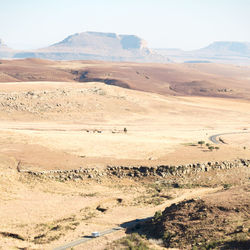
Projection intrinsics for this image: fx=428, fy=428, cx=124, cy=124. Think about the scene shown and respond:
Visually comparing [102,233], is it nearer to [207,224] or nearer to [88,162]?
[207,224]

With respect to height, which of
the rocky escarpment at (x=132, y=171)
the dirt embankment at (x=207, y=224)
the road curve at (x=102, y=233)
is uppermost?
the dirt embankment at (x=207, y=224)

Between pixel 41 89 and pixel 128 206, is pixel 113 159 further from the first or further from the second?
pixel 41 89

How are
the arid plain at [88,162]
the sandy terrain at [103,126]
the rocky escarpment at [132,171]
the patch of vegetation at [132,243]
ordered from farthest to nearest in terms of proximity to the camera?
the sandy terrain at [103,126] → the rocky escarpment at [132,171] → the arid plain at [88,162] → the patch of vegetation at [132,243]

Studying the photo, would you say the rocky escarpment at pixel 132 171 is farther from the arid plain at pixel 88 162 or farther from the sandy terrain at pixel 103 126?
the sandy terrain at pixel 103 126

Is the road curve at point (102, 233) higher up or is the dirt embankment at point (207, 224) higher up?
the dirt embankment at point (207, 224)

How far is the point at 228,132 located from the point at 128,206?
5395 cm

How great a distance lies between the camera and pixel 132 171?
5050 cm

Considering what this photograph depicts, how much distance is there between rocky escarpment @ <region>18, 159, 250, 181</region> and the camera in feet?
156

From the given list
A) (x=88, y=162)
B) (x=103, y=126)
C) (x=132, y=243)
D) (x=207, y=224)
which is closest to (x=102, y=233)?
(x=132, y=243)

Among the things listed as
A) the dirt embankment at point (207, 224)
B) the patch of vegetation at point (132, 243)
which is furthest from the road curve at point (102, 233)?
the patch of vegetation at point (132, 243)

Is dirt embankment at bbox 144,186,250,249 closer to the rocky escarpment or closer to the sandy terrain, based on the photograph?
the rocky escarpment

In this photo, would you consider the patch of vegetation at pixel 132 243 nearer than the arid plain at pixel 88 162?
Yes

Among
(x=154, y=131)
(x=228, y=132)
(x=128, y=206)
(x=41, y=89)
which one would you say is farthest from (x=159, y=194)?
(x=41, y=89)

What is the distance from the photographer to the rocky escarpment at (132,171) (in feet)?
156
